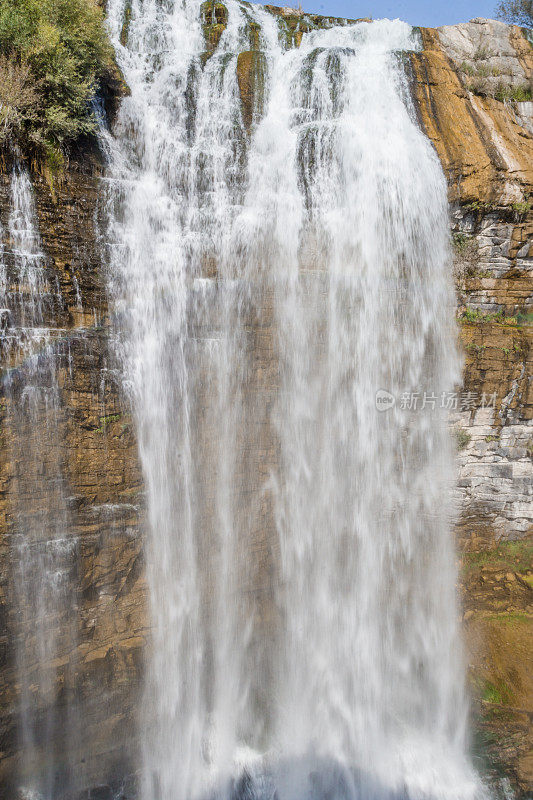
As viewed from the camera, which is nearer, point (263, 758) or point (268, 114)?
point (263, 758)

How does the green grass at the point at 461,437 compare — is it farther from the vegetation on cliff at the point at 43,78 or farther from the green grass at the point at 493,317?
the vegetation on cliff at the point at 43,78

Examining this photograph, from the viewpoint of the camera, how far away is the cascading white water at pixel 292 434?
8.08 meters

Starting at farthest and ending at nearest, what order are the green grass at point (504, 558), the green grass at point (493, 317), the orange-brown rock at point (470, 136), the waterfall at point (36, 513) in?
the green grass at point (504, 558)
the green grass at point (493, 317)
the orange-brown rock at point (470, 136)
the waterfall at point (36, 513)

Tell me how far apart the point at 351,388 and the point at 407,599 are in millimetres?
4670

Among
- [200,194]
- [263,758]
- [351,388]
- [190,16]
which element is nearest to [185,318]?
[200,194]

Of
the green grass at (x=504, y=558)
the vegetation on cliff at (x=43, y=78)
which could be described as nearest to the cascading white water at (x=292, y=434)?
the green grass at (x=504, y=558)

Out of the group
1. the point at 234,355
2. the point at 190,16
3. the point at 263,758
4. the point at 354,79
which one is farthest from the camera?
the point at 190,16

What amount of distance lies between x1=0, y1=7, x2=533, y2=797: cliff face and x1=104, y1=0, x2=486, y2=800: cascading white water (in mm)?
412

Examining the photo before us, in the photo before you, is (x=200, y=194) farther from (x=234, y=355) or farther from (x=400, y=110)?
(x=400, y=110)

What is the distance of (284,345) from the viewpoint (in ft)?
28.7

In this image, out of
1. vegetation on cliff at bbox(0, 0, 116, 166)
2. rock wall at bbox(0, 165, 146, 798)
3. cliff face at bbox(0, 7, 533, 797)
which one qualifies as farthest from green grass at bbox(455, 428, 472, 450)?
vegetation on cliff at bbox(0, 0, 116, 166)

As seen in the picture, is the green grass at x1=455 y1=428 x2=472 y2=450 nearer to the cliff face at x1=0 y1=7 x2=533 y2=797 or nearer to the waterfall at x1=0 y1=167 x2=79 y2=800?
the cliff face at x1=0 y1=7 x2=533 y2=797

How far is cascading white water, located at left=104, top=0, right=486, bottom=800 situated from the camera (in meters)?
8.08

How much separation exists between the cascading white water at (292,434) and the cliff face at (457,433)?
1.35ft
